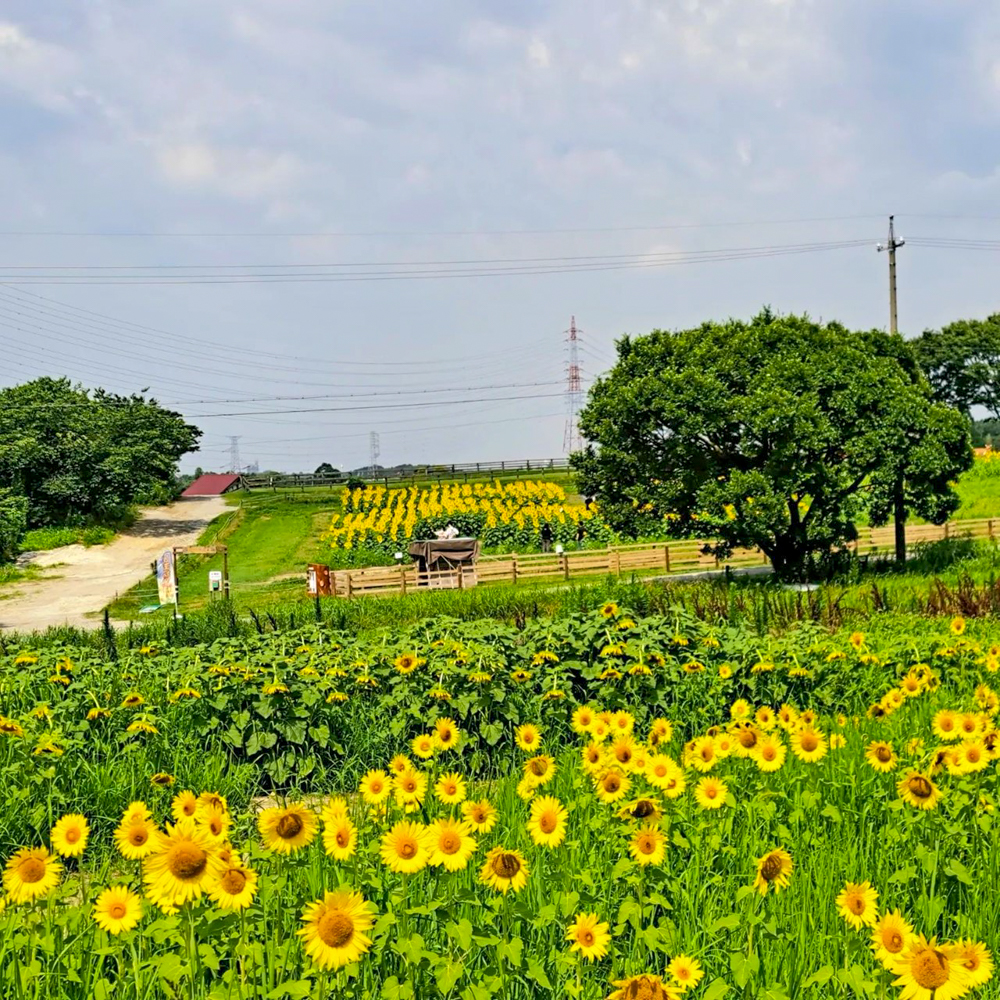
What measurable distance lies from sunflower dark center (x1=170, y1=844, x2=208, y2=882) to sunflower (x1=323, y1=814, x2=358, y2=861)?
556 millimetres

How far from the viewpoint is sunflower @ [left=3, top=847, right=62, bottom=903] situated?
7.22ft

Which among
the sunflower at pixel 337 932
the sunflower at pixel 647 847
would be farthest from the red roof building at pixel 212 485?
the sunflower at pixel 337 932

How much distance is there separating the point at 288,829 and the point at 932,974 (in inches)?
57.2

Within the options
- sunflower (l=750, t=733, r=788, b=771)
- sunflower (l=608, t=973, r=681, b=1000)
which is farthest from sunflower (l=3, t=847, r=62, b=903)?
sunflower (l=750, t=733, r=788, b=771)

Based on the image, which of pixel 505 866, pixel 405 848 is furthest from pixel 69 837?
pixel 505 866

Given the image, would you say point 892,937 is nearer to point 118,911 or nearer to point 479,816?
point 479,816

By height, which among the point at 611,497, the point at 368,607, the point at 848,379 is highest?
the point at 848,379

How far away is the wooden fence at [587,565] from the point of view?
24.4 m

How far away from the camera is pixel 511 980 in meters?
2.31

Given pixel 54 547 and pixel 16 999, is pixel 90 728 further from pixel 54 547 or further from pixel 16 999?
pixel 54 547

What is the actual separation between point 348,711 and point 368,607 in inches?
450

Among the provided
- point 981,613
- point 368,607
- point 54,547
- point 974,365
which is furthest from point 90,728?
point 974,365

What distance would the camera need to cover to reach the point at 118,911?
7.04 ft

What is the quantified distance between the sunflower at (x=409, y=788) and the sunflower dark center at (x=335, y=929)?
104 centimetres
